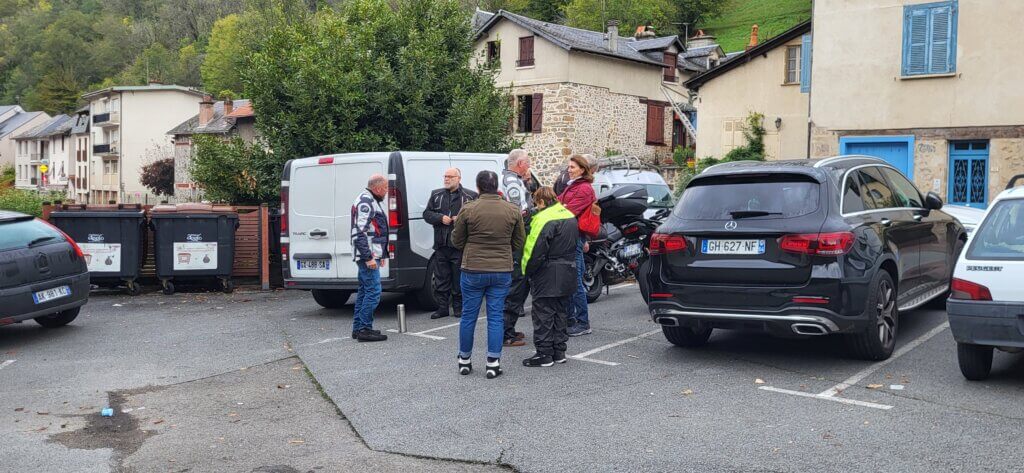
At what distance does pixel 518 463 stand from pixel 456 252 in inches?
219

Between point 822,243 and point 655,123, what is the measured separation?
33.1m

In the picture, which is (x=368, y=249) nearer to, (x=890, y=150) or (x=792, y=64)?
(x=890, y=150)

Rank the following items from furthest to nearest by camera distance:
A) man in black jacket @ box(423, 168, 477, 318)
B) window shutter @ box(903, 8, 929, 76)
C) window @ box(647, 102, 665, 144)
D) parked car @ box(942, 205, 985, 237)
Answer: window @ box(647, 102, 665, 144), window shutter @ box(903, 8, 929, 76), parked car @ box(942, 205, 985, 237), man in black jacket @ box(423, 168, 477, 318)

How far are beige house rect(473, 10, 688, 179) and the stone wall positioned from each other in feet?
0.12

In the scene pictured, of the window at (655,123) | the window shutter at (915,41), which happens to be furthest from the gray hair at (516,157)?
the window at (655,123)

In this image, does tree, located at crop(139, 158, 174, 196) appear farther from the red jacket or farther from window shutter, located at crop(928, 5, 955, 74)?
the red jacket

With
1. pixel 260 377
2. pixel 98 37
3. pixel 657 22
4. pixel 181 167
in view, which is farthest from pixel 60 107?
pixel 260 377

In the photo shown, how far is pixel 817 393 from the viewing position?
695 cm

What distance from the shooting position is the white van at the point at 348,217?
11.1 m

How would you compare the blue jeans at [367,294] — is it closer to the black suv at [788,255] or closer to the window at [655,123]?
the black suv at [788,255]

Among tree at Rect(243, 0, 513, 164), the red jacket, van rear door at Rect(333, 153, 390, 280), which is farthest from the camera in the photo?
tree at Rect(243, 0, 513, 164)

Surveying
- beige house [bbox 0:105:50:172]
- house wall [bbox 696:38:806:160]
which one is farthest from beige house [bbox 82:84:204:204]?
house wall [bbox 696:38:806:160]

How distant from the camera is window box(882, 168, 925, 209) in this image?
892 cm

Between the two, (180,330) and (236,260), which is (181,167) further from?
(180,330)
